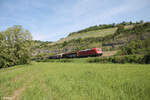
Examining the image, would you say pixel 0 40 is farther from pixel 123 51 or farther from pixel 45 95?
pixel 123 51

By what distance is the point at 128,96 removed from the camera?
6.72 m

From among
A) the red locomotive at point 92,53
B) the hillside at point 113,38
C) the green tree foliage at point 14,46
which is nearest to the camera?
the green tree foliage at point 14,46

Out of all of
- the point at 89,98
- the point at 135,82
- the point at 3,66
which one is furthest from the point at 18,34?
the point at 135,82

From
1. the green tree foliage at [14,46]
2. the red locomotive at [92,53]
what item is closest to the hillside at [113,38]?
the red locomotive at [92,53]

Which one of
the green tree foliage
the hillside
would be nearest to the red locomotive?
the hillside

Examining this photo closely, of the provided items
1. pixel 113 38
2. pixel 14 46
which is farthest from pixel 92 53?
pixel 113 38

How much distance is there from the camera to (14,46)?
28266 millimetres

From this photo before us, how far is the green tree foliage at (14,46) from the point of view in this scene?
2638 cm

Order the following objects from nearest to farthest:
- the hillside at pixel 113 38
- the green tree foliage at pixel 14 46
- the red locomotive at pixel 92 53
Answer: the green tree foliage at pixel 14 46, the red locomotive at pixel 92 53, the hillside at pixel 113 38

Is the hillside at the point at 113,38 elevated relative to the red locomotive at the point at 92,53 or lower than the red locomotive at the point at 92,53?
elevated

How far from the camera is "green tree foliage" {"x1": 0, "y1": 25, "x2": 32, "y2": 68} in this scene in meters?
26.4

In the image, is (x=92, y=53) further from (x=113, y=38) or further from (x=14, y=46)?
(x=113, y=38)

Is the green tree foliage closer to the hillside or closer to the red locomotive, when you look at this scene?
the red locomotive

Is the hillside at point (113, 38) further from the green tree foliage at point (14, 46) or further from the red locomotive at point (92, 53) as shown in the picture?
the green tree foliage at point (14, 46)
